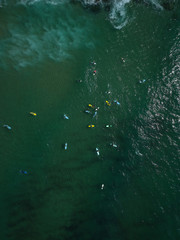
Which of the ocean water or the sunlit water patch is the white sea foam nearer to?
the ocean water

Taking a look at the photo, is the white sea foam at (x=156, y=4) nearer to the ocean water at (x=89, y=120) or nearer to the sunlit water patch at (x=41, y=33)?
the ocean water at (x=89, y=120)

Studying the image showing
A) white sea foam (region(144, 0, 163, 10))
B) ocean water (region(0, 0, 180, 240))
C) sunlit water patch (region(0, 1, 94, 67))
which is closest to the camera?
ocean water (region(0, 0, 180, 240))

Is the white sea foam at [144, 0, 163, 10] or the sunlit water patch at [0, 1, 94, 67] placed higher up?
the white sea foam at [144, 0, 163, 10]

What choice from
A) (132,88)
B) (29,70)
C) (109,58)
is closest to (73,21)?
(109,58)

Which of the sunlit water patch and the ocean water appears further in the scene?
the sunlit water patch

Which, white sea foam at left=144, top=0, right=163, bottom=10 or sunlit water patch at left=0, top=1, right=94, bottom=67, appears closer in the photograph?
sunlit water patch at left=0, top=1, right=94, bottom=67

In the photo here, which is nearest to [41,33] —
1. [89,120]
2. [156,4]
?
[89,120]

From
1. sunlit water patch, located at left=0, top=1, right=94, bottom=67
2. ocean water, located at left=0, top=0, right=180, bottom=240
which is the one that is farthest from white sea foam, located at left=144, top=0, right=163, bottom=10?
sunlit water patch, located at left=0, top=1, right=94, bottom=67

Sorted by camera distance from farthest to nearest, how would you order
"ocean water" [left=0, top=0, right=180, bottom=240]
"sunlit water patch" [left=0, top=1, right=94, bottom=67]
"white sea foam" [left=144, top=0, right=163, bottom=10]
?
"white sea foam" [left=144, top=0, right=163, bottom=10], "sunlit water patch" [left=0, top=1, right=94, bottom=67], "ocean water" [left=0, top=0, right=180, bottom=240]

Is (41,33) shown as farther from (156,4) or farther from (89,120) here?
(156,4)
